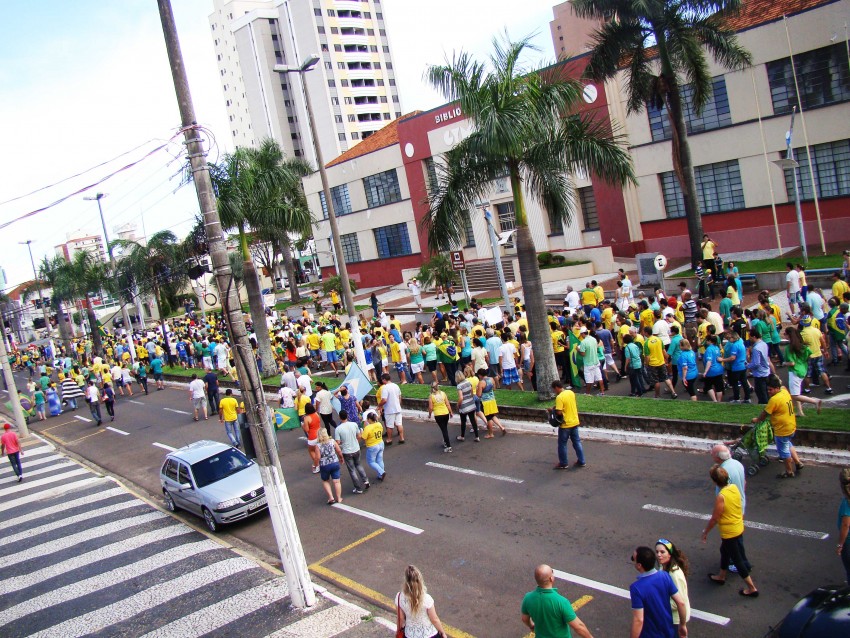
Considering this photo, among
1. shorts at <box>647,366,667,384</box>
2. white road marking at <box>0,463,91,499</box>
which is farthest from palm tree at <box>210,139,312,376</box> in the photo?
shorts at <box>647,366,667,384</box>

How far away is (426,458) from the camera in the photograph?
1494cm

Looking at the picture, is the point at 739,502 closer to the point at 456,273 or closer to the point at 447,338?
the point at 447,338

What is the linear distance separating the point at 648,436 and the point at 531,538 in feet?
13.0

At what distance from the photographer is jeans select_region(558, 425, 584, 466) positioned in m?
12.5

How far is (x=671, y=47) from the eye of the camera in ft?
77.9

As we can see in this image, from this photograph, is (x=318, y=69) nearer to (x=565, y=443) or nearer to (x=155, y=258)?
(x=155, y=258)

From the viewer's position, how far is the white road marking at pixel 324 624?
905 centimetres

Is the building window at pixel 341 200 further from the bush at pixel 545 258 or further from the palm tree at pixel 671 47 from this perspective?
the palm tree at pixel 671 47

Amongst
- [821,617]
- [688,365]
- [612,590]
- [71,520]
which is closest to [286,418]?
[71,520]

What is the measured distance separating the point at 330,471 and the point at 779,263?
19.6 metres

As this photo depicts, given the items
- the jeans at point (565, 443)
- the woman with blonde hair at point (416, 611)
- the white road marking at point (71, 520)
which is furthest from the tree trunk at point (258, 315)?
the woman with blonde hair at point (416, 611)

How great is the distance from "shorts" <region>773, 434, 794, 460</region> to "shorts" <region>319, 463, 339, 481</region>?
7291 mm

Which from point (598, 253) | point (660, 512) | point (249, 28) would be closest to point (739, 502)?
point (660, 512)

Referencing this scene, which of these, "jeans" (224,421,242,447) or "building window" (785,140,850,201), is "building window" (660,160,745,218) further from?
"jeans" (224,421,242,447)
